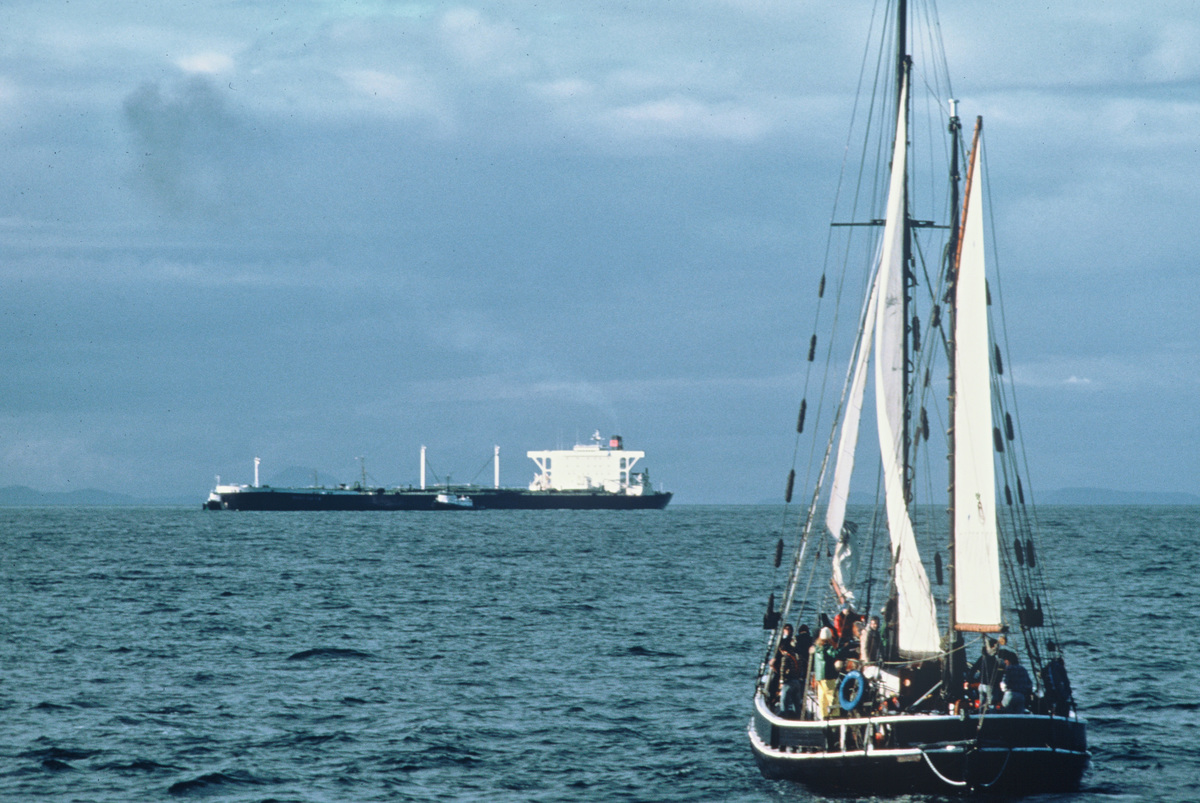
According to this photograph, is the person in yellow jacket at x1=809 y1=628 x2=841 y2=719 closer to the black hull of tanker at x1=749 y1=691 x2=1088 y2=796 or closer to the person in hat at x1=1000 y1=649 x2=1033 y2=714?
the black hull of tanker at x1=749 y1=691 x2=1088 y2=796

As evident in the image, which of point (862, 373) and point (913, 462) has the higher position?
point (862, 373)

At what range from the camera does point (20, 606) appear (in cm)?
5962

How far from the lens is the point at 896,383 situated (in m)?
27.1

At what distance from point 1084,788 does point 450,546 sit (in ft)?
294

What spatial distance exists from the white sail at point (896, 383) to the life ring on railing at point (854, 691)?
1289 millimetres

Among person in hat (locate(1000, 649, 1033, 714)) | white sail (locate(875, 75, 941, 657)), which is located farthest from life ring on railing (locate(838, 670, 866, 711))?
person in hat (locate(1000, 649, 1033, 714))

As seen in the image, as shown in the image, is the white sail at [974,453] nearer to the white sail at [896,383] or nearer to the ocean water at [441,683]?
the white sail at [896,383]

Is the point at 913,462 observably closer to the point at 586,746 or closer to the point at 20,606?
the point at 586,746

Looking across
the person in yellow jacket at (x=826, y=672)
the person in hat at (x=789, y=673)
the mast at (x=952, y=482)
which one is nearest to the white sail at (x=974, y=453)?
the mast at (x=952, y=482)

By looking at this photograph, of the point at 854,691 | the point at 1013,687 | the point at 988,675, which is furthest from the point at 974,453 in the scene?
the point at 854,691

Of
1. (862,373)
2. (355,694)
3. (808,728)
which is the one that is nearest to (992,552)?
(808,728)

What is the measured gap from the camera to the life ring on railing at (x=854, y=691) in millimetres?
23516

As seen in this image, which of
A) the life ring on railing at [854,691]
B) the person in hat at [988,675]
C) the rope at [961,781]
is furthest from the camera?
the life ring on railing at [854,691]

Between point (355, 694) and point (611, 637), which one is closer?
point (355, 694)
